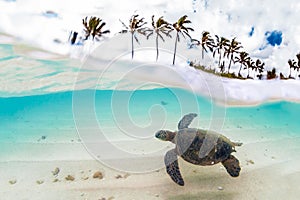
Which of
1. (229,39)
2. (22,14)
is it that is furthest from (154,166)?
(229,39)

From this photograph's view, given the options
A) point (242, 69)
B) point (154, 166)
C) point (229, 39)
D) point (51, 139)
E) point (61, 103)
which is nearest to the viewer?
point (154, 166)

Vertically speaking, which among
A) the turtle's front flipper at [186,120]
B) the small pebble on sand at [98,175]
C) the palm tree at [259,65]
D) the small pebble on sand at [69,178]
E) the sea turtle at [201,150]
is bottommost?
the small pebble on sand at [69,178]

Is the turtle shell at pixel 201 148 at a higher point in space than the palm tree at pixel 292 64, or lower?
lower

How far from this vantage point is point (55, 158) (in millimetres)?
5781

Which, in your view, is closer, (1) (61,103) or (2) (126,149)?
(2) (126,149)

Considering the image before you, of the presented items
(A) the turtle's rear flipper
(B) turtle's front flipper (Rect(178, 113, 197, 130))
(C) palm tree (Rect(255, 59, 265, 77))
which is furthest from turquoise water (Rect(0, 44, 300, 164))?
(C) palm tree (Rect(255, 59, 265, 77))

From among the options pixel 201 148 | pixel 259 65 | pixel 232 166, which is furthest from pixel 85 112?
pixel 259 65

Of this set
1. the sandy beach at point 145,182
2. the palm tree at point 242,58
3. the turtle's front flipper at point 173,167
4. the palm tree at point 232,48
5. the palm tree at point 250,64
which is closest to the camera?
the turtle's front flipper at point 173,167

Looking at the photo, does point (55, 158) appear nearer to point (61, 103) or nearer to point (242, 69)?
point (61, 103)

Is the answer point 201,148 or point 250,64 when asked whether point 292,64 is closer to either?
point 250,64

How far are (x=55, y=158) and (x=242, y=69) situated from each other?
15158 mm

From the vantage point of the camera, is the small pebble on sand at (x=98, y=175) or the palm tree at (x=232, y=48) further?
the palm tree at (x=232, y=48)

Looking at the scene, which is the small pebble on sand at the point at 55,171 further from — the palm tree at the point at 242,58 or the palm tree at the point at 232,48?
the palm tree at the point at 242,58

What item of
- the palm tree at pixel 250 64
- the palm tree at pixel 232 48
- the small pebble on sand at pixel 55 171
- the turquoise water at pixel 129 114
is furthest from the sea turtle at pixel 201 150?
the palm tree at pixel 250 64
